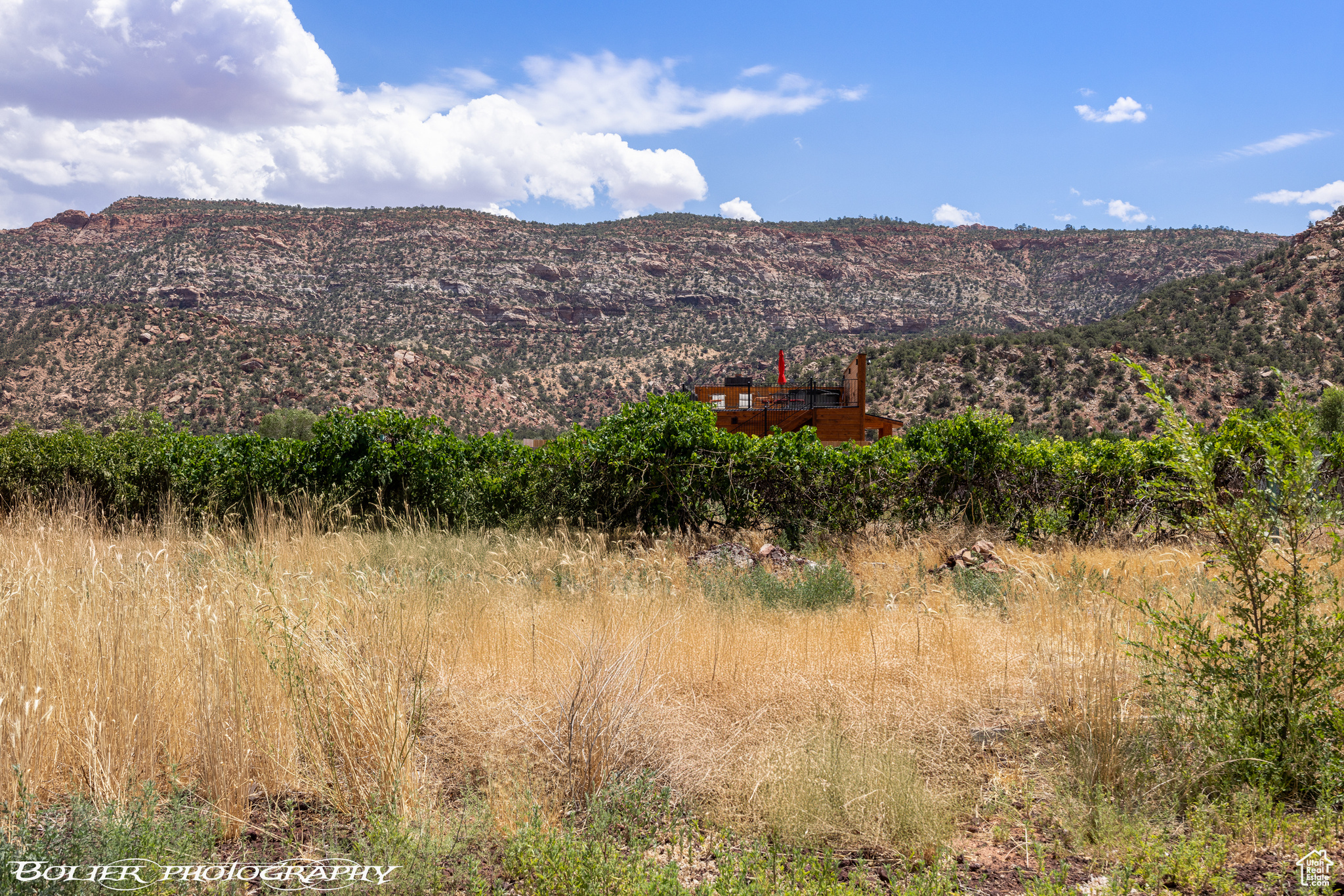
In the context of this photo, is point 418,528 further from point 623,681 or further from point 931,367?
point 931,367

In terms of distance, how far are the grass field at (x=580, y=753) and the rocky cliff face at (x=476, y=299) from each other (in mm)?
48164

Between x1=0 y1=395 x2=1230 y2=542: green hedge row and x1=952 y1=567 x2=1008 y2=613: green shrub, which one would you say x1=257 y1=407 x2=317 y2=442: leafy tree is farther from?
x1=952 y1=567 x2=1008 y2=613: green shrub

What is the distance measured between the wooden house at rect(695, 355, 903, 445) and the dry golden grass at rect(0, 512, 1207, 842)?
1896cm

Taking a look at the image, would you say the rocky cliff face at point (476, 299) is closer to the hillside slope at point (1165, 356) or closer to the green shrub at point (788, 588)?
the hillside slope at point (1165, 356)

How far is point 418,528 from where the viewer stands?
384 inches

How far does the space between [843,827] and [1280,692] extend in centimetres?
220

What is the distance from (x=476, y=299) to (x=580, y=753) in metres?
77.5

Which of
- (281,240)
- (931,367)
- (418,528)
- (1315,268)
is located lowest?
(418,528)

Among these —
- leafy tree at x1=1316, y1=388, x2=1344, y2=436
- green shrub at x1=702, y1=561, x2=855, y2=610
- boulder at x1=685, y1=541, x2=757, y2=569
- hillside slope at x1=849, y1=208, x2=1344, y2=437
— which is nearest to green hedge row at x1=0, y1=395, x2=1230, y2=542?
boulder at x1=685, y1=541, x2=757, y2=569

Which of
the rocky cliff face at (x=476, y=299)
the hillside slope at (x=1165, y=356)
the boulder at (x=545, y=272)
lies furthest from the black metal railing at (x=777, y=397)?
the boulder at (x=545, y=272)

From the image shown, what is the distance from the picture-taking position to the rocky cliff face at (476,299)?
Result: 49.3m

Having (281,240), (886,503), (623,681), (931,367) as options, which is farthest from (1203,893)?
(281,240)

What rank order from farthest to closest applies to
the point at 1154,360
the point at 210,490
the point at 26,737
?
the point at 1154,360, the point at 210,490, the point at 26,737

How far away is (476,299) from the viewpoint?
7556cm
